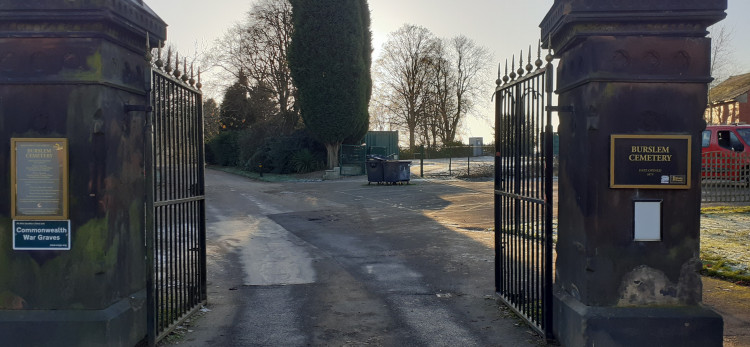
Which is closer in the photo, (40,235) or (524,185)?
(40,235)

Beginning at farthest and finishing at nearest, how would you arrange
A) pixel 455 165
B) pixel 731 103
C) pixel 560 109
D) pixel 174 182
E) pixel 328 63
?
pixel 731 103, pixel 455 165, pixel 328 63, pixel 174 182, pixel 560 109

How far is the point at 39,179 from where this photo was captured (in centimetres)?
466

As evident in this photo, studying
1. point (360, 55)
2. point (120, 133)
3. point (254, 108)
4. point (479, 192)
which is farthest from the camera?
point (254, 108)

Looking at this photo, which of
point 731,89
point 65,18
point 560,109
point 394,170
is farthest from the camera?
point 731,89

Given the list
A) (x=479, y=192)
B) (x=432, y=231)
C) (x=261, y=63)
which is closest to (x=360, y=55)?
(x=261, y=63)

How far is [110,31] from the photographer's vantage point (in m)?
4.75

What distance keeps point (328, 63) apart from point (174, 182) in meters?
27.9

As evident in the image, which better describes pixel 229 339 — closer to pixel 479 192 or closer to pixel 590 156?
pixel 590 156

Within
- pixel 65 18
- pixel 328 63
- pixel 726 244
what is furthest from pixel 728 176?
pixel 328 63

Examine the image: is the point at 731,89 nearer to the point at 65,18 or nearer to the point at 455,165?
the point at 455,165

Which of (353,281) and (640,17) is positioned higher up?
(640,17)

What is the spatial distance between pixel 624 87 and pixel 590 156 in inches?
24.3

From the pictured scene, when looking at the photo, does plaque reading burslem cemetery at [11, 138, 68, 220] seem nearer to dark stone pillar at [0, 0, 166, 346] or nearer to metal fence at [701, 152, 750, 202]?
dark stone pillar at [0, 0, 166, 346]

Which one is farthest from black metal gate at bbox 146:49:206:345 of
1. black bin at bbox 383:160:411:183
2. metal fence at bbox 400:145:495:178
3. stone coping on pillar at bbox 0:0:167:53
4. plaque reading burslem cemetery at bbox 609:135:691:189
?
metal fence at bbox 400:145:495:178
